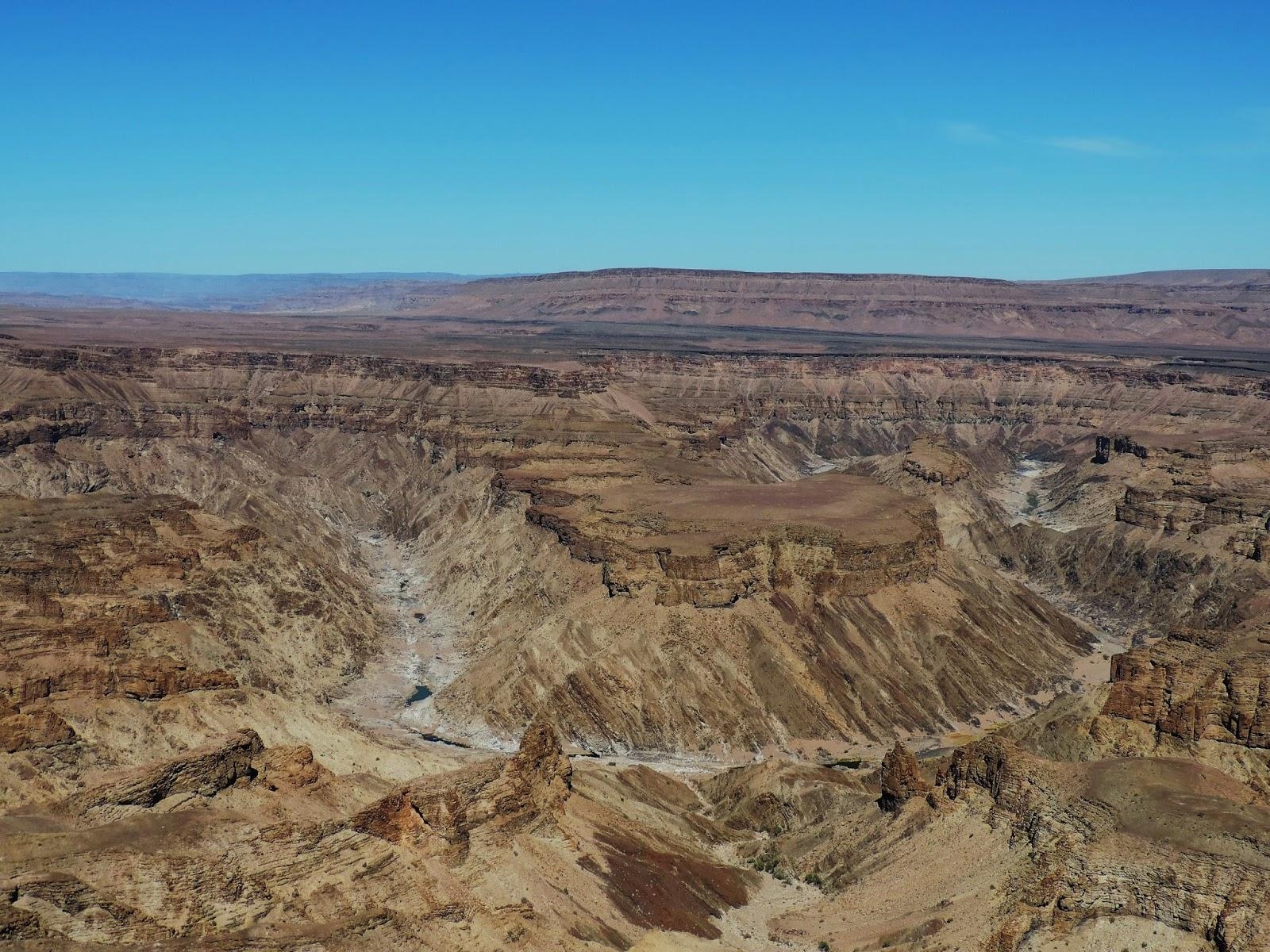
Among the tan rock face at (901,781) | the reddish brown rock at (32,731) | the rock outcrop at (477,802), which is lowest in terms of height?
the tan rock face at (901,781)

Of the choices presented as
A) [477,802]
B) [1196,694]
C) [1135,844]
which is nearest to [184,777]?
[477,802]

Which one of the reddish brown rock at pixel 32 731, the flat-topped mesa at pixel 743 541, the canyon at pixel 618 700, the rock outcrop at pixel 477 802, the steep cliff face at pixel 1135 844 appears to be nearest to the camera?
the steep cliff face at pixel 1135 844

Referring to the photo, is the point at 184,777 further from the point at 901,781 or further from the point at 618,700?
the point at 618,700

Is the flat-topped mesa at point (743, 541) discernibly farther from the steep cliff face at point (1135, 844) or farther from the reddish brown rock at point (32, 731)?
the reddish brown rock at point (32, 731)

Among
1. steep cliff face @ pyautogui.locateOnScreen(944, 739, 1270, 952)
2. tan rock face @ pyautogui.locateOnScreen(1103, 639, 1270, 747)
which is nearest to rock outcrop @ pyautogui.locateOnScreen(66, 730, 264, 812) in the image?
steep cliff face @ pyautogui.locateOnScreen(944, 739, 1270, 952)

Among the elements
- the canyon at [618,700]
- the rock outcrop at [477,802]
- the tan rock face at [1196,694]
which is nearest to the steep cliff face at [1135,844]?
the canyon at [618,700]

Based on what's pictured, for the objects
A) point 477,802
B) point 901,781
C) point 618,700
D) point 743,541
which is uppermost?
point 743,541

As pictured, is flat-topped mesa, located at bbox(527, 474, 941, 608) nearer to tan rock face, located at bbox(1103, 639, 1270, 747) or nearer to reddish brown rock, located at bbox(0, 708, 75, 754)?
tan rock face, located at bbox(1103, 639, 1270, 747)
